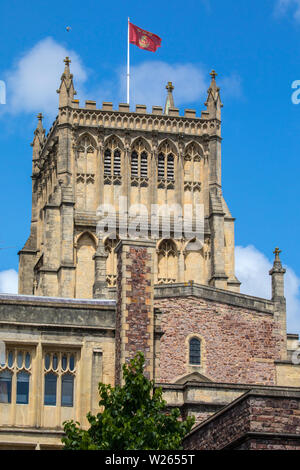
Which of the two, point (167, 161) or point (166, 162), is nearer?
point (166, 162)

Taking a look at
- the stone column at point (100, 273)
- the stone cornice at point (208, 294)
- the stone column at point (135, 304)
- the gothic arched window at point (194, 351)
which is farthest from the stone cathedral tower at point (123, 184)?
the stone column at point (135, 304)

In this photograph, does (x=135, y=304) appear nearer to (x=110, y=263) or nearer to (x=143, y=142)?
(x=110, y=263)

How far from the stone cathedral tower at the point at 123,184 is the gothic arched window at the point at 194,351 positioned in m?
22.1

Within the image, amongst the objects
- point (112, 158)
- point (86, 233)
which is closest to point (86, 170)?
point (112, 158)

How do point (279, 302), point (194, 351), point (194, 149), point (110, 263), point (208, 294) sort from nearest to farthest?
point (194, 351), point (208, 294), point (279, 302), point (110, 263), point (194, 149)

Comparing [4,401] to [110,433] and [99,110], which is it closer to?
[110,433]

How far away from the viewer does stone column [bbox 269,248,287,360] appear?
58.0 metres

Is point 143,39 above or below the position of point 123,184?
above

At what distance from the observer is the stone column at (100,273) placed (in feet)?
223

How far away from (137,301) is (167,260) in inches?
1675

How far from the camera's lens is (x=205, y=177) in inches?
3280

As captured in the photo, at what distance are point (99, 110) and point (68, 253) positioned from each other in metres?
9.60

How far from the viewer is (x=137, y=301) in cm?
3803
